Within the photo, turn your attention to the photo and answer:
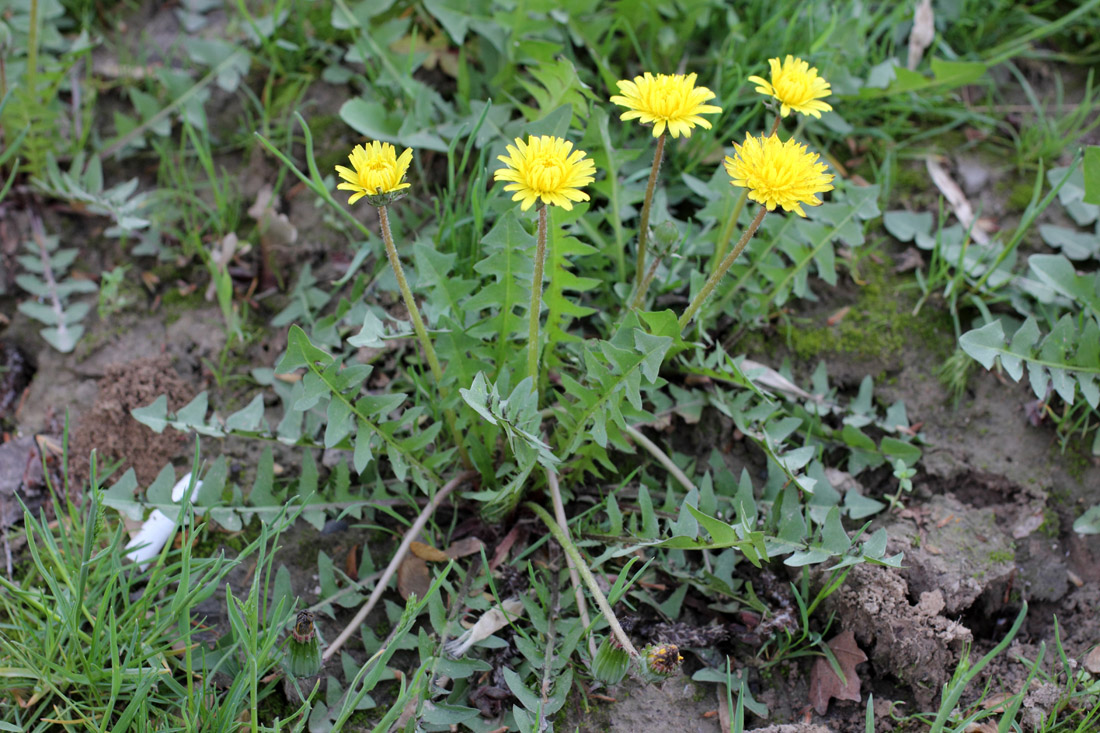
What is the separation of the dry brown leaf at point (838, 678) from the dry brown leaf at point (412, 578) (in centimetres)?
111

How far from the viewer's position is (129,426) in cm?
265

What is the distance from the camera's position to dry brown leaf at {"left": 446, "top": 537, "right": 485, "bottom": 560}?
93.0 inches

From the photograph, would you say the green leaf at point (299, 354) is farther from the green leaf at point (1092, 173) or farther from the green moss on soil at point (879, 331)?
the green leaf at point (1092, 173)

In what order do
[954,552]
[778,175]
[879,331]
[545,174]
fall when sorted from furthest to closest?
1. [879,331]
2. [954,552]
3. [778,175]
4. [545,174]

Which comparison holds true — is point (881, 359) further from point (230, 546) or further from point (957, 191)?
point (230, 546)

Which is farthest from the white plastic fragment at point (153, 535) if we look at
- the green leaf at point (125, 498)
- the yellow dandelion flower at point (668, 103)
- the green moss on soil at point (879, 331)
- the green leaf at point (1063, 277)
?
the green leaf at point (1063, 277)

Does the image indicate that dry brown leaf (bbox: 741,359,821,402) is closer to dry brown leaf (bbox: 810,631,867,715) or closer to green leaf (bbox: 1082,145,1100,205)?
dry brown leaf (bbox: 810,631,867,715)

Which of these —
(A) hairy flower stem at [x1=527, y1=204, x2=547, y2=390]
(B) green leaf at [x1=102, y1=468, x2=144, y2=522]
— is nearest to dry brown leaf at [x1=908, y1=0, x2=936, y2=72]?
(A) hairy flower stem at [x1=527, y1=204, x2=547, y2=390]

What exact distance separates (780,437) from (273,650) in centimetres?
154

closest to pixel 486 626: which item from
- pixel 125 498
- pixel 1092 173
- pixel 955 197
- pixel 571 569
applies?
pixel 571 569

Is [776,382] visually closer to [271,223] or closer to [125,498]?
[271,223]

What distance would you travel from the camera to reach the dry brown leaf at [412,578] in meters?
2.31

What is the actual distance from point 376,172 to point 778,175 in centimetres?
91

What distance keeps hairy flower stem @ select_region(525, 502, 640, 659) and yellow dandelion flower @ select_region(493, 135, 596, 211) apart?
91cm
